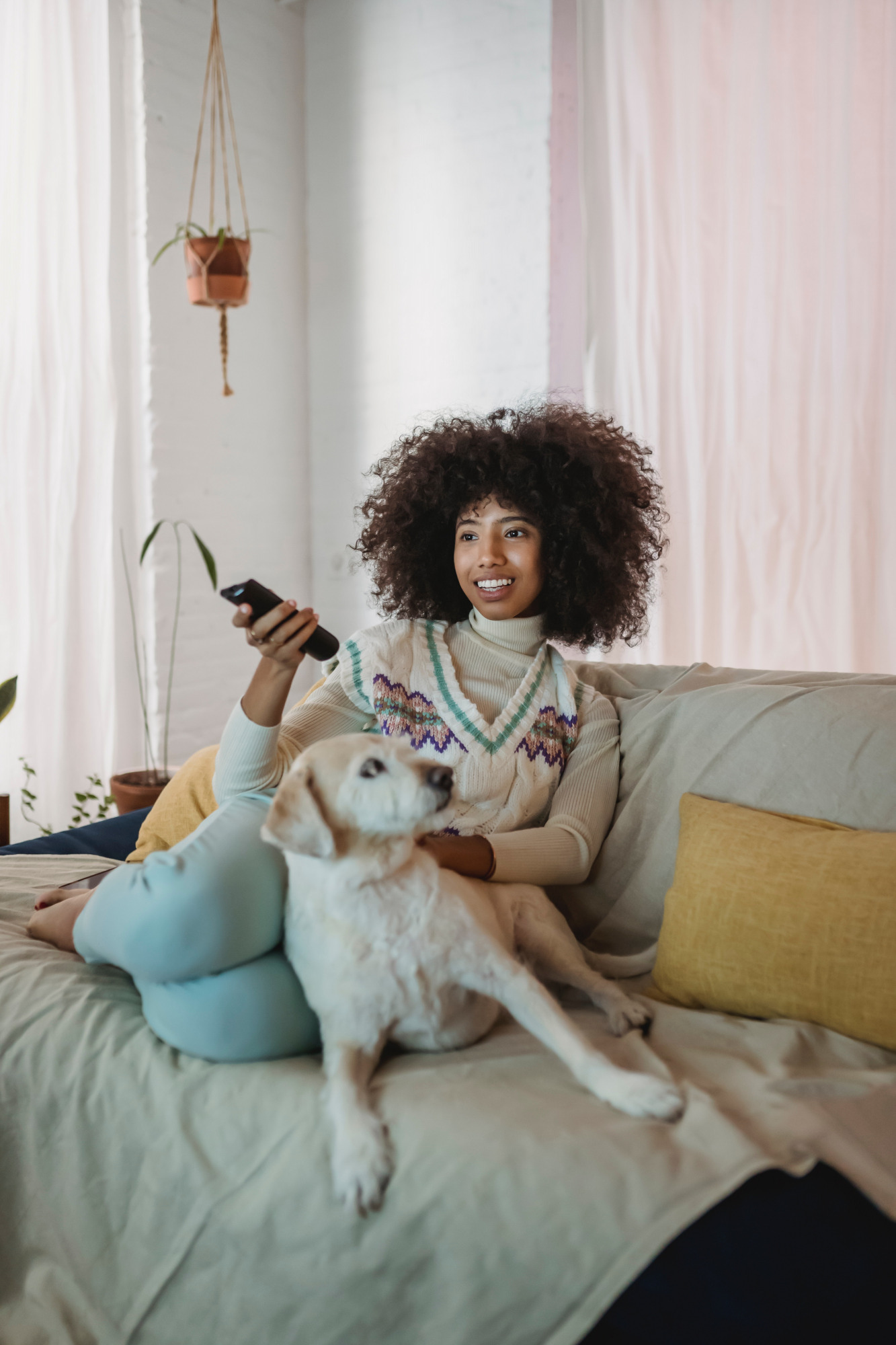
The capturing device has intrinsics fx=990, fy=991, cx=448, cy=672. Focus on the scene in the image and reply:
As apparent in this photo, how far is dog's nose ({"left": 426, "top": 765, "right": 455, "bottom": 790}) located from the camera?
3.39ft

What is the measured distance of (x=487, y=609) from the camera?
1729 mm

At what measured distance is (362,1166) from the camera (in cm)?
99

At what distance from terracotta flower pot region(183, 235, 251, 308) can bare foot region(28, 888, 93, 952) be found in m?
2.12

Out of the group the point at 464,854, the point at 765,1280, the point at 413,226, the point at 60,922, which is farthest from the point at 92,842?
the point at 413,226

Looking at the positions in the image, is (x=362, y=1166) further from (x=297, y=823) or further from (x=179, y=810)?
(x=179, y=810)

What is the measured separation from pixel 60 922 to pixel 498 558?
90cm

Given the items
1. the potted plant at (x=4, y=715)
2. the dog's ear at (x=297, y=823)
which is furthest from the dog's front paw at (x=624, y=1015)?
the potted plant at (x=4, y=715)

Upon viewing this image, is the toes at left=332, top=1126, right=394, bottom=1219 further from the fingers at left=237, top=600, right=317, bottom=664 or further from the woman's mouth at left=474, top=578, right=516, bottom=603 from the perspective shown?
the woman's mouth at left=474, top=578, right=516, bottom=603

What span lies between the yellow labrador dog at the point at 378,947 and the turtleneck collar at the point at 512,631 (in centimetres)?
65

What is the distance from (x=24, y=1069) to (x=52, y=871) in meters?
0.70

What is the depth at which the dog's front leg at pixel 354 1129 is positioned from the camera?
0.98 metres

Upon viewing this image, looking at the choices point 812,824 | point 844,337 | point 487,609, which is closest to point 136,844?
point 487,609

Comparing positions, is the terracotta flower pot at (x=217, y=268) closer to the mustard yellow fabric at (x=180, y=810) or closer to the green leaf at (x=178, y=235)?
the green leaf at (x=178, y=235)

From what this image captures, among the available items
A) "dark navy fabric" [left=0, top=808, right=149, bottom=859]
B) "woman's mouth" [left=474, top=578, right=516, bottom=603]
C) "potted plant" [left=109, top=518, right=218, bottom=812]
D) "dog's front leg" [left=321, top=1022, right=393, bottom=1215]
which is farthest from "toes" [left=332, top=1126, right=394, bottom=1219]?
"potted plant" [left=109, top=518, right=218, bottom=812]
